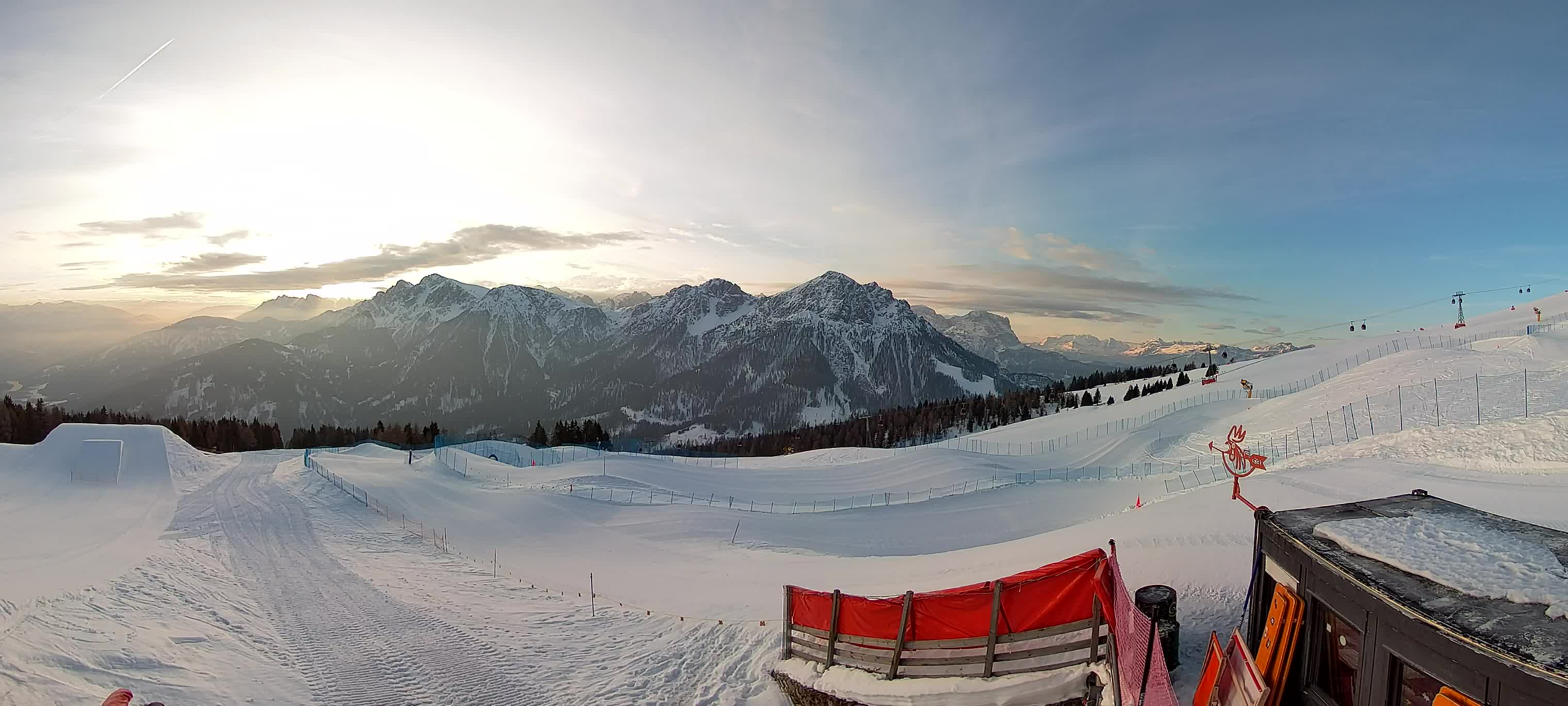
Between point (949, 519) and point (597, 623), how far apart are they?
62.9 ft

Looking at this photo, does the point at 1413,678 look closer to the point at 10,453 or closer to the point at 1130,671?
the point at 1130,671

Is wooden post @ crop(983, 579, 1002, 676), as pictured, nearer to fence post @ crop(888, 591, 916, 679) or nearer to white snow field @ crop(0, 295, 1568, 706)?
white snow field @ crop(0, 295, 1568, 706)

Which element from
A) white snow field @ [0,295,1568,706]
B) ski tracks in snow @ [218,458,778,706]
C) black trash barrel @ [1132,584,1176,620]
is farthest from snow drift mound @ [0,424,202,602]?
black trash barrel @ [1132,584,1176,620]

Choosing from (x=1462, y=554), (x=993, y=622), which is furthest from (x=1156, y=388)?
(x=1462, y=554)

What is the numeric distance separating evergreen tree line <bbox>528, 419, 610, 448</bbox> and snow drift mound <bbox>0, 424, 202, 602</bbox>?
136 feet

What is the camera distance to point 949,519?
3055cm

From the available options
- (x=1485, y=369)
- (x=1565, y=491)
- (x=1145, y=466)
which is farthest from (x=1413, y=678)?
(x=1485, y=369)

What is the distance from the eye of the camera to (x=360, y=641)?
49.2 ft

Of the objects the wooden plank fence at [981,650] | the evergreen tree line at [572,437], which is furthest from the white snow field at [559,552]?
the evergreen tree line at [572,437]

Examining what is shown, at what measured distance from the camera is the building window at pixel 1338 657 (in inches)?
221

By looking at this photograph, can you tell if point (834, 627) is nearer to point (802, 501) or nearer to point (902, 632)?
point (902, 632)

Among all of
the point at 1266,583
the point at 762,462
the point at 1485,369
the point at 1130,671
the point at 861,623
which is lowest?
the point at 762,462

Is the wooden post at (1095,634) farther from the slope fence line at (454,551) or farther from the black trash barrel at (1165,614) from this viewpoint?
the slope fence line at (454,551)

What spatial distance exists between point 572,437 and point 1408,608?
95.0m
